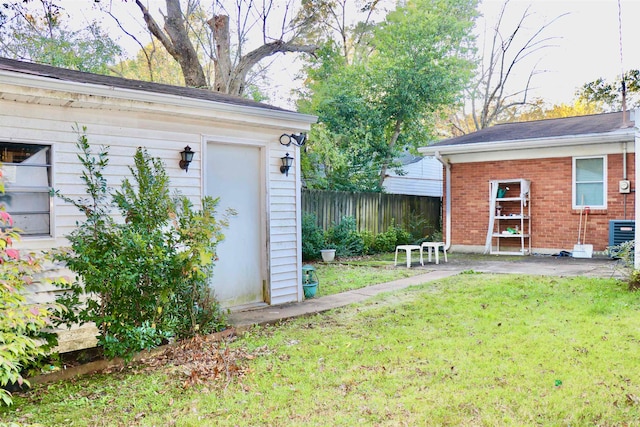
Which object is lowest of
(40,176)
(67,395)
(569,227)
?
(67,395)

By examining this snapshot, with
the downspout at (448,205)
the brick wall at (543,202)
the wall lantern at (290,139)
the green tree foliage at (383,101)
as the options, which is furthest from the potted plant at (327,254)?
the wall lantern at (290,139)

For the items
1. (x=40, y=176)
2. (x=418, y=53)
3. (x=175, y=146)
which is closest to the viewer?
(x=40, y=176)

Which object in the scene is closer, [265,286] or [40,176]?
[40,176]

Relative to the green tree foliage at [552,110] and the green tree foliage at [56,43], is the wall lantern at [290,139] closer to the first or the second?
the green tree foliage at [56,43]

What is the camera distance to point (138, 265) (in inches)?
179

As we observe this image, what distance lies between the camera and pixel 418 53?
16844mm

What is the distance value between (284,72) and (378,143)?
7545 millimetres

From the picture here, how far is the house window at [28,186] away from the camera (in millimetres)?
4859

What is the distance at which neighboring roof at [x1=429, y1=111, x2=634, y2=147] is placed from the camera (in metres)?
12.2

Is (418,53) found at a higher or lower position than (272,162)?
higher

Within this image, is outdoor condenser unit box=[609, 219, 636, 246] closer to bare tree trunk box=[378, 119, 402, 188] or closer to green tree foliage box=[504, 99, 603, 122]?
bare tree trunk box=[378, 119, 402, 188]

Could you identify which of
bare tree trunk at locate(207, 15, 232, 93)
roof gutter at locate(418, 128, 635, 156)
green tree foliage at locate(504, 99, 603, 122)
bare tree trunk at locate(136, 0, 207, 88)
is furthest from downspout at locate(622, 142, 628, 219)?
green tree foliage at locate(504, 99, 603, 122)

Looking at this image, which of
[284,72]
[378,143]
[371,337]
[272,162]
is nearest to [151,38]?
[284,72]

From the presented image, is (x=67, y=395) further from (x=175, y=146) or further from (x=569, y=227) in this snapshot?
(x=569, y=227)
